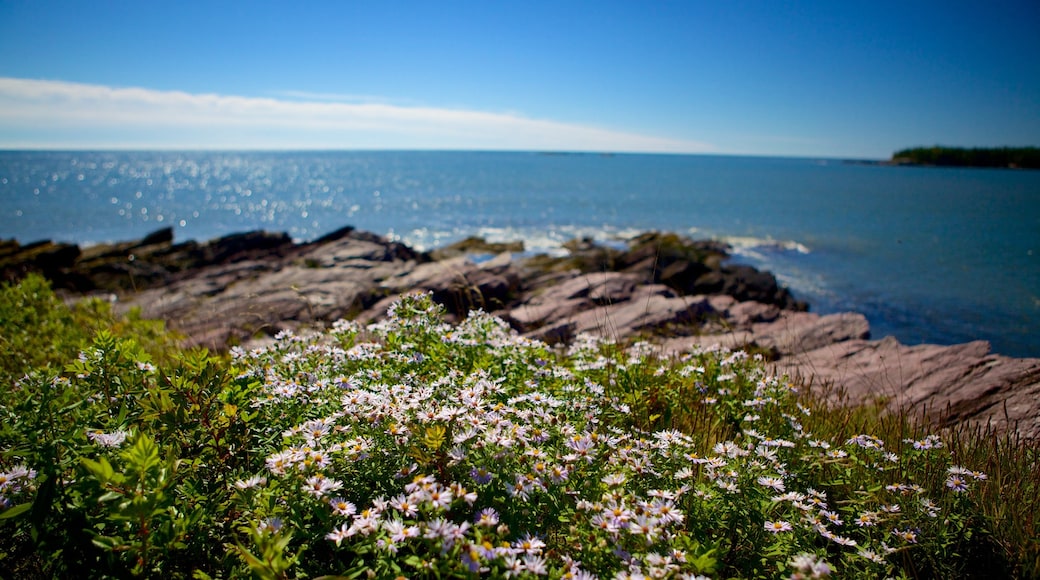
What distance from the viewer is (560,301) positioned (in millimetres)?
12430

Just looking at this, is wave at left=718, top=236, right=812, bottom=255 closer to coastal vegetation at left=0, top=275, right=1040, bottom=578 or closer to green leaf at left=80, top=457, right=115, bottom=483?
coastal vegetation at left=0, top=275, right=1040, bottom=578

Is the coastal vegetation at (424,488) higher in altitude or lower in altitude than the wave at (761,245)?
higher

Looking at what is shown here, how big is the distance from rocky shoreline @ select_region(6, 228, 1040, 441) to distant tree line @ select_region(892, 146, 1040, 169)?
137698 mm

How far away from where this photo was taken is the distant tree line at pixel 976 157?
118m

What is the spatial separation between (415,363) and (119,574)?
2039 mm

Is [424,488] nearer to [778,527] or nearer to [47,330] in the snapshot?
[778,527]

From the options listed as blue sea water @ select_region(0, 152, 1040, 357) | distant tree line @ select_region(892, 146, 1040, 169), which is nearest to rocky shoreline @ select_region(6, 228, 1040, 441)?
blue sea water @ select_region(0, 152, 1040, 357)

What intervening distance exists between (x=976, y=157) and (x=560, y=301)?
538ft

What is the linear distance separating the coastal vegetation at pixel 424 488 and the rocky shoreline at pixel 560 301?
1.75m

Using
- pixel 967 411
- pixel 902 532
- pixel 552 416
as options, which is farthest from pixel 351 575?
pixel 967 411

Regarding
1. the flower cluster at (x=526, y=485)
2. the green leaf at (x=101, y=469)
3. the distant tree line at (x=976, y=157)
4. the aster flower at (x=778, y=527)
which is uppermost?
the distant tree line at (x=976, y=157)

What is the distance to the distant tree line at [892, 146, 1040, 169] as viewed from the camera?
118 metres

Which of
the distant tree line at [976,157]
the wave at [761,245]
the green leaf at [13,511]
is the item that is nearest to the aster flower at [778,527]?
the green leaf at [13,511]

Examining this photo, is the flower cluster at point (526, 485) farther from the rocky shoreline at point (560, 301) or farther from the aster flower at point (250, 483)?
the rocky shoreline at point (560, 301)
